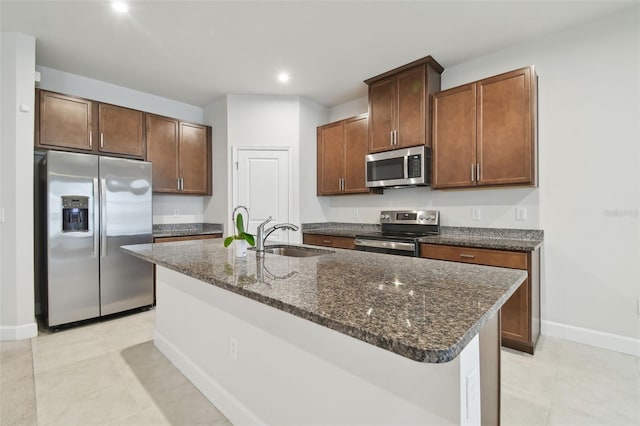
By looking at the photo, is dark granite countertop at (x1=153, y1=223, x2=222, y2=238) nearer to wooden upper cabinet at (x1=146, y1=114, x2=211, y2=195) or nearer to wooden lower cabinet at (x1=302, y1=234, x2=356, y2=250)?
→ wooden upper cabinet at (x1=146, y1=114, x2=211, y2=195)

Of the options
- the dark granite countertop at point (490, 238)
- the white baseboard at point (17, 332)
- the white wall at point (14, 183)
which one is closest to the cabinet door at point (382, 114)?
the dark granite countertop at point (490, 238)

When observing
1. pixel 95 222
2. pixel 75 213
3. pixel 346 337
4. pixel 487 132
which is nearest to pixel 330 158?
pixel 487 132

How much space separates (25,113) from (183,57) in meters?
1.44

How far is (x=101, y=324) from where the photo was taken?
300 cm

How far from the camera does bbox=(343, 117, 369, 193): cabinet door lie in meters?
3.77

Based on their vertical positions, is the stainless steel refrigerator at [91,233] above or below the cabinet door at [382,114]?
below

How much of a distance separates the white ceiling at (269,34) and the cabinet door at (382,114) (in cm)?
18

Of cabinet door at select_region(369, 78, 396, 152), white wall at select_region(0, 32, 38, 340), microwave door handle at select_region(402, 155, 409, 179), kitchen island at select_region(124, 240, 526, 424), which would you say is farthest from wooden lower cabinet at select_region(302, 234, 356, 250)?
white wall at select_region(0, 32, 38, 340)

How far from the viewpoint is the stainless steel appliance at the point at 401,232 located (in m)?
2.88

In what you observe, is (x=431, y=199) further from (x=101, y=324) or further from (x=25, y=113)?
(x=25, y=113)

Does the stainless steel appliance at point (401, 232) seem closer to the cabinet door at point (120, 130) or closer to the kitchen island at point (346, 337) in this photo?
the kitchen island at point (346, 337)

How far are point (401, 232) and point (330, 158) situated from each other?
139 centimetres

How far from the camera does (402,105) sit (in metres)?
3.23

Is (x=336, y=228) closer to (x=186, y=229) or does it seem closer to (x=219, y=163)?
(x=219, y=163)
